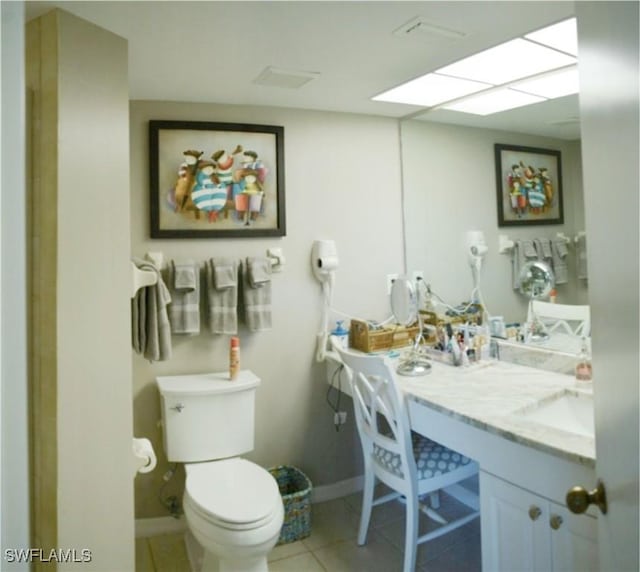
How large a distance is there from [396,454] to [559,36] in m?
1.75

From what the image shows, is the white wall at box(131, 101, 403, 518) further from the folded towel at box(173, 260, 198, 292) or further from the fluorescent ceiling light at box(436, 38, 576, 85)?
the fluorescent ceiling light at box(436, 38, 576, 85)

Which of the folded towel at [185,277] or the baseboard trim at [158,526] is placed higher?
the folded towel at [185,277]

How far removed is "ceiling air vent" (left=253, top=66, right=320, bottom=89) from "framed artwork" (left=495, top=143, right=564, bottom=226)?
102cm

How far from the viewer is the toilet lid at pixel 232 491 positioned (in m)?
1.58

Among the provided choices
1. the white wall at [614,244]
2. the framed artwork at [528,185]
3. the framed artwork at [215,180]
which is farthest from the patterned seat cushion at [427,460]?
the framed artwork at [215,180]

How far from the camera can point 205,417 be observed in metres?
2.02

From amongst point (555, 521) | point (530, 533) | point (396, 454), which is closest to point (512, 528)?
point (530, 533)

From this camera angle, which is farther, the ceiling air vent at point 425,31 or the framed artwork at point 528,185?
the framed artwork at point 528,185

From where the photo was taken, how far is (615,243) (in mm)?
688

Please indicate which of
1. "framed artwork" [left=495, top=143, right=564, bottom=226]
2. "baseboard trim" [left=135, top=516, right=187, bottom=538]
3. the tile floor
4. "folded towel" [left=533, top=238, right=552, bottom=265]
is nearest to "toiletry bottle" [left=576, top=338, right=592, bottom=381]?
"folded towel" [left=533, top=238, right=552, bottom=265]

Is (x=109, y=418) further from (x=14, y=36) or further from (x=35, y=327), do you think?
(x=14, y=36)

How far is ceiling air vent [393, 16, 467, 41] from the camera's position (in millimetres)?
1486

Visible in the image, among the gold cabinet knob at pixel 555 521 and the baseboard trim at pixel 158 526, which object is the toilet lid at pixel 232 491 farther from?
the gold cabinet knob at pixel 555 521

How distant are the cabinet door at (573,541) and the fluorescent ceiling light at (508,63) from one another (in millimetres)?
1611
